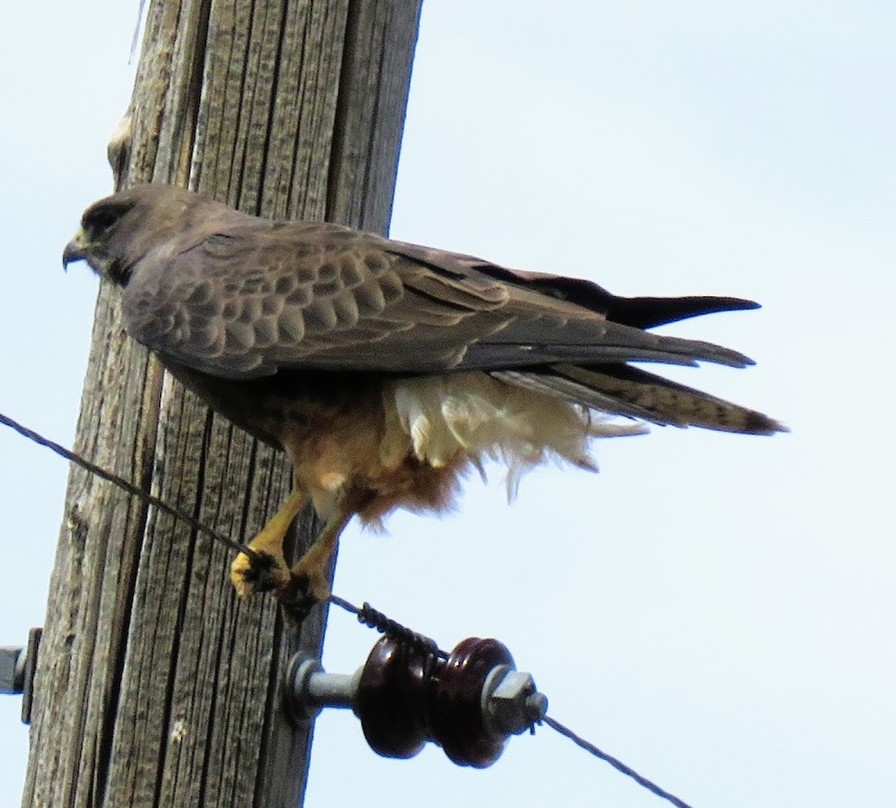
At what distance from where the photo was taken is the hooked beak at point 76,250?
4.26 meters

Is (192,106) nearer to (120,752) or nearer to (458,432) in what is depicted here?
(458,432)

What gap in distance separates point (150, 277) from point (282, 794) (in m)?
1.22

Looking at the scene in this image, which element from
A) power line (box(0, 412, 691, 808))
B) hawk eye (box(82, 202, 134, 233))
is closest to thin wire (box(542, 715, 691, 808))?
power line (box(0, 412, 691, 808))

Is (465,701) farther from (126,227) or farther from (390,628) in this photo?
(126,227)

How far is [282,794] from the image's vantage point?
10.3 feet

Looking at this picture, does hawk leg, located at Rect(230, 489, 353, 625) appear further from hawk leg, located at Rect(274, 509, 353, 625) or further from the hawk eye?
the hawk eye

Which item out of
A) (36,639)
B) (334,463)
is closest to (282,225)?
(334,463)

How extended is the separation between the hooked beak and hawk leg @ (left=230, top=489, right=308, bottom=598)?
1.39 m

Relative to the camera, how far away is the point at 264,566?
3.04 metres

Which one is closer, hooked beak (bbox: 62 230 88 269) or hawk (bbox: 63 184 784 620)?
hawk (bbox: 63 184 784 620)

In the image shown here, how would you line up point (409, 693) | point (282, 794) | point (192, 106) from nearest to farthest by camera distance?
point (409, 693) < point (282, 794) < point (192, 106)

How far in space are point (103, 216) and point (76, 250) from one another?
22 cm

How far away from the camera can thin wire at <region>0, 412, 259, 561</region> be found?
9.18 ft

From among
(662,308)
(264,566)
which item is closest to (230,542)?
(264,566)
